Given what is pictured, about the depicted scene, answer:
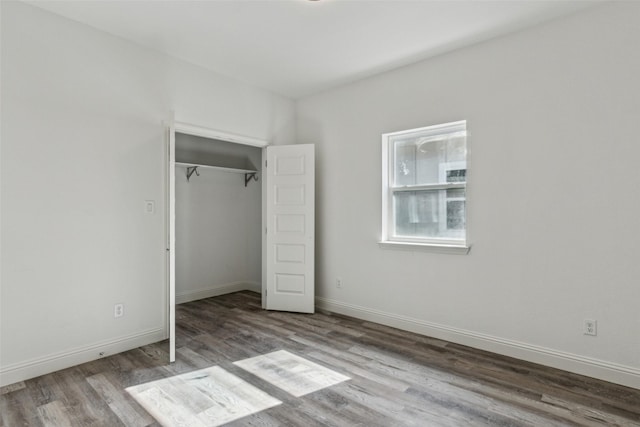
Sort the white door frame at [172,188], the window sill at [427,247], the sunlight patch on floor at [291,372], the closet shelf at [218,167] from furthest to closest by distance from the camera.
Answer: the closet shelf at [218,167], the window sill at [427,247], the white door frame at [172,188], the sunlight patch on floor at [291,372]

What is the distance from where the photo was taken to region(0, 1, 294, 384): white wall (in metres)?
2.56

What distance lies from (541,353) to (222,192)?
441 centimetres

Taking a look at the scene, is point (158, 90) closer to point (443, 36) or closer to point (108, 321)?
point (108, 321)

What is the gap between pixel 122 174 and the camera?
314 cm

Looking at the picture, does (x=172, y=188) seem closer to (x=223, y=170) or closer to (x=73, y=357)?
(x=73, y=357)

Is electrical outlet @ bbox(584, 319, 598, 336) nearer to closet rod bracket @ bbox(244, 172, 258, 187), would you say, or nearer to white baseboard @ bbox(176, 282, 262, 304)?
white baseboard @ bbox(176, 282, 262, 304)

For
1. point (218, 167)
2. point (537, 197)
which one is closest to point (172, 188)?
point (218, 167)

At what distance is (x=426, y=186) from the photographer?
142 inches

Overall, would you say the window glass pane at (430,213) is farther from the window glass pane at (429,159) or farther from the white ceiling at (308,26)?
the white ceiling at (308,26)

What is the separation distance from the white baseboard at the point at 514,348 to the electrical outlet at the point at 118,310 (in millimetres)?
2423

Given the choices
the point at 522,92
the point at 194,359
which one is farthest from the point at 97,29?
the point at 522,92

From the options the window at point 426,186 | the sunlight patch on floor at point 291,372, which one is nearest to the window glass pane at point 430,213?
the window at point 426,186

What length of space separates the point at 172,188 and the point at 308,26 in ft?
5.95

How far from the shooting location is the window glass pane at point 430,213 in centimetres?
341
